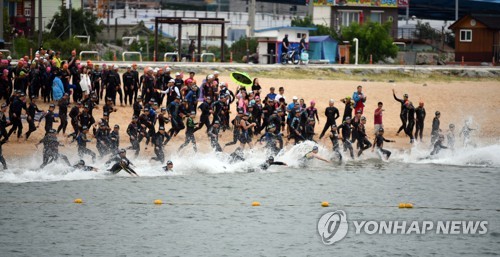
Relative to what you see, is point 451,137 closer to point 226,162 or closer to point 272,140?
point 272,140

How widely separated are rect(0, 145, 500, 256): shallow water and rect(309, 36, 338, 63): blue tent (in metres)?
22.4

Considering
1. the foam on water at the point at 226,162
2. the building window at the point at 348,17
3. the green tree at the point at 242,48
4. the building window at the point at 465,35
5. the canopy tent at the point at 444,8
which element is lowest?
the foam on water at the point at 226,162

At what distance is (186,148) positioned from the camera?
102ft

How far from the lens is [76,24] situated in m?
64.1

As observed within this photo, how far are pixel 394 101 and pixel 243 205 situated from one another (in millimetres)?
16352

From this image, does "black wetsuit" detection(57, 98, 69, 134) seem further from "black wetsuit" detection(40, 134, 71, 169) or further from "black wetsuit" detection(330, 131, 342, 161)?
"black wetsuit" detection(330, 131, 342, 161)

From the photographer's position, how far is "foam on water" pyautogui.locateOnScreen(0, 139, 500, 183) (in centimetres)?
2759

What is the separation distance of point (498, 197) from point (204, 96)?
10.8 m

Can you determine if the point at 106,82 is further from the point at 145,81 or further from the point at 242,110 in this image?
the point at 242,110

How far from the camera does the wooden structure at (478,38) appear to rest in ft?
205

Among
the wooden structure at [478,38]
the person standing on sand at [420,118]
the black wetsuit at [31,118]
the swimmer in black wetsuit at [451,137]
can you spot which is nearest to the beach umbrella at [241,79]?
the person standing on sand at [420,118]

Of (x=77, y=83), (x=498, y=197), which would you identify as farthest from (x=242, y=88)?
(x=498, y=197)
